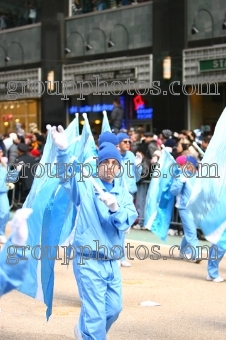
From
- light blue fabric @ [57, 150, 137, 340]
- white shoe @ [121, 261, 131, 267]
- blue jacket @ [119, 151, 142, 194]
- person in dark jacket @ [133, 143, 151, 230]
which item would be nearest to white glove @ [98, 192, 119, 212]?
light blue fabric @ [57, 150, 137, 340]

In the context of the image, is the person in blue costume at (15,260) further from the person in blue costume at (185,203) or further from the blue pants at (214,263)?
the person in blue costume at (185,203)

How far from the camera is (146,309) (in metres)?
7.94

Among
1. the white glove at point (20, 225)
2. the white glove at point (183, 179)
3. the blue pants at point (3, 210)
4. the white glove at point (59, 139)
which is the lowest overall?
the blue pants at point (3, 210)

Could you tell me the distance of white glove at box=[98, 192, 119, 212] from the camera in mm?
5340

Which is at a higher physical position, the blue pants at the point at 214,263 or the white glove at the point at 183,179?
the white glove at the point at 183,179

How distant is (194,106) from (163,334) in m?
14.4

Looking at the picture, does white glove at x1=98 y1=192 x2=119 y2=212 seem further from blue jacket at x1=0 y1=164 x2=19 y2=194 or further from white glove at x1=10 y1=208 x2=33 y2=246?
blue jacket at x1=0 y1=164 x2=19 y2=194

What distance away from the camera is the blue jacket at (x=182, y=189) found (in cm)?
1155

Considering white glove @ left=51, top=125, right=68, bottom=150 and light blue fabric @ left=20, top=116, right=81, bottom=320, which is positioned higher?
white glove @ left=51, top=125, right=68, bottom=150

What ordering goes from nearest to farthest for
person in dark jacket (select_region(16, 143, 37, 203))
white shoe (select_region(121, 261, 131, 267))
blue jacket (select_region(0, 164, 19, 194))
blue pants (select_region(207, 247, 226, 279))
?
blue pants (select_region(207, 247, 226, 279)), white shoe (select_region(121, 261, 131, 267)), blue jacket (select_region(0, 164, 19, 194)), person in dark jacket (select_region(16, 143, 37, 203))

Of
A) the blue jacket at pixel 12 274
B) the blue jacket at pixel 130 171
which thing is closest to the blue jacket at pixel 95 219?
the blue jacket at pixel 12 274

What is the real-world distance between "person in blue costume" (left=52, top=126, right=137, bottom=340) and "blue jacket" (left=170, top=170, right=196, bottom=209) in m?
5.73

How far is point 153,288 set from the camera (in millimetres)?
9180

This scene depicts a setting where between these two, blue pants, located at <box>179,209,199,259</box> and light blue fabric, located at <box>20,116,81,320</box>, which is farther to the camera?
blue pants, located at <box>179,209,199,259</box>
